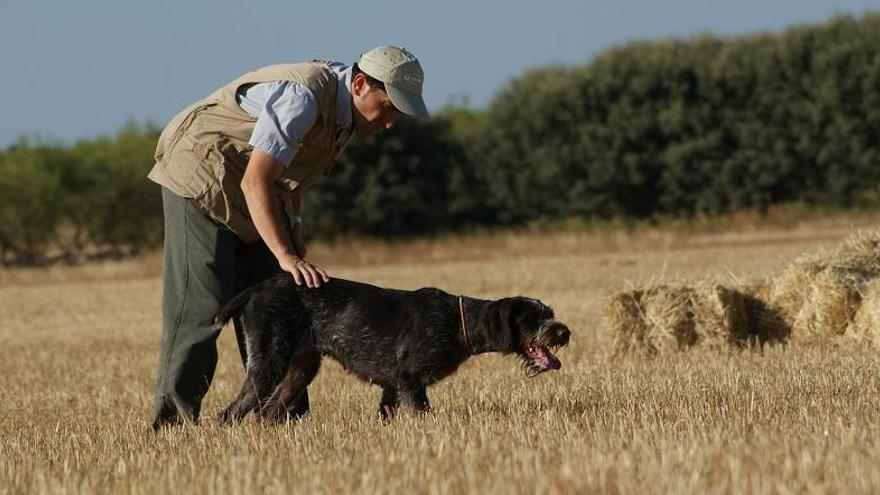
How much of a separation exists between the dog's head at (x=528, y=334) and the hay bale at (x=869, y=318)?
4.78 metres

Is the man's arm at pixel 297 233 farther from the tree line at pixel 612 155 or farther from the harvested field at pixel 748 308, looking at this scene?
the tree line at pixel 612 155

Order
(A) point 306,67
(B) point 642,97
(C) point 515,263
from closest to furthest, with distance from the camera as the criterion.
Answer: (A) point 306,67 → (C) point 515,263 → (B) point 642,97

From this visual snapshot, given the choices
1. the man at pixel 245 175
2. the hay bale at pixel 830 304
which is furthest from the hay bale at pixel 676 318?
the man at pixel 245 175

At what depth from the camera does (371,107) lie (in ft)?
24.0

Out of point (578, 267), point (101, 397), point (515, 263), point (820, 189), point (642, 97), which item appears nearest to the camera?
point (101, 397)

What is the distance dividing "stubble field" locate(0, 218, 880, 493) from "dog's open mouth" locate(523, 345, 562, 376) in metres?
0.26

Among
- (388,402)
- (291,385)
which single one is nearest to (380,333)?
(388,402)

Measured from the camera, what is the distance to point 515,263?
31969 millimetres

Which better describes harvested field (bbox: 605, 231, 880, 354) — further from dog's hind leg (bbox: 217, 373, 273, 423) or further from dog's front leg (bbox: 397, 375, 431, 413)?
dog's hind leg (bbox: 217, 373, 273, 423)

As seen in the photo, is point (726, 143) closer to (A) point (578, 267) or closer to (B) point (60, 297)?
(A) point (578, 267)

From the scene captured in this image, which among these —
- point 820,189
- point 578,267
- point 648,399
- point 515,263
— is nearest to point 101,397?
point 648,399

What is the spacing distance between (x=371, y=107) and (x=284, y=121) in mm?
514

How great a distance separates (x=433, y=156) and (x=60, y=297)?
67.6 ft

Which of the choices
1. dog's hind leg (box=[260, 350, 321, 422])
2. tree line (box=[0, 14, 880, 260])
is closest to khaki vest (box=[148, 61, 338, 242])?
dog's hind leg (box=[260, 350, 321, 422])
